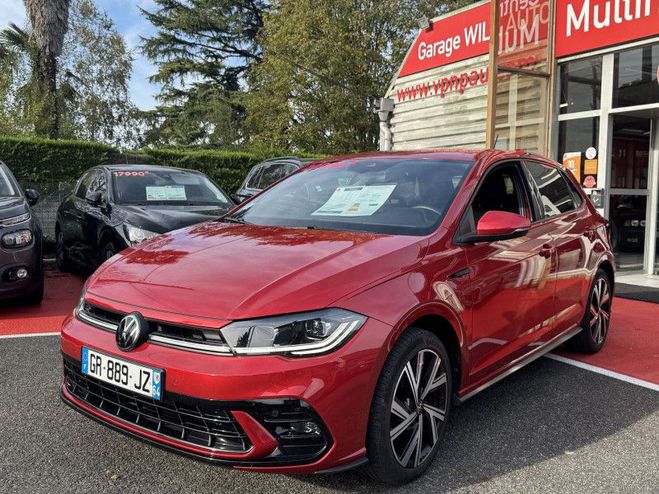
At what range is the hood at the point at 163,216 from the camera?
629cm

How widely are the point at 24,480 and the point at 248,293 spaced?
1365 millimetres

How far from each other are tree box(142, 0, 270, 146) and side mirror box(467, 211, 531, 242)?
2788 cm

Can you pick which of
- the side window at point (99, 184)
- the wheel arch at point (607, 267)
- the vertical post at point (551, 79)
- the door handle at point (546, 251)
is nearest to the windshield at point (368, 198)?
the door handle at point (546, 251)

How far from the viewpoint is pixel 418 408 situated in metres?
2.63

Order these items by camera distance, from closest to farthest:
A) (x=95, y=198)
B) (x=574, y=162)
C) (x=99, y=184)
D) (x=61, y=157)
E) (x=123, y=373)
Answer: (x=123, y=373)
(x=95, y=198)
(x=99, y=184)
(x=574, y=162)
(x=61, y=157)

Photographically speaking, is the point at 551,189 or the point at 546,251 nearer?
the point at 546,251

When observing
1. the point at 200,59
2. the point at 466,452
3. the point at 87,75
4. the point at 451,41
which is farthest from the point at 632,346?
the point at 200,59

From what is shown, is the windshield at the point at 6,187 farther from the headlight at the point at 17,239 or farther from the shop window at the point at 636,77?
the shop window at the point at 636,77

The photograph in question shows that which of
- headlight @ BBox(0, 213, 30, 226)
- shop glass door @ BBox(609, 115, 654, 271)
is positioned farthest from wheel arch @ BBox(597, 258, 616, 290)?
headlight @ BBox(0, 213, 30, 226)

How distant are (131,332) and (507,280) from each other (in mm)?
1992

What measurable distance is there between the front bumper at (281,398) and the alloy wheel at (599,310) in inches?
116

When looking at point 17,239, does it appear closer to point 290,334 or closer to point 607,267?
point 290,334

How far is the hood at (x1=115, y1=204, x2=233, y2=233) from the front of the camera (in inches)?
247

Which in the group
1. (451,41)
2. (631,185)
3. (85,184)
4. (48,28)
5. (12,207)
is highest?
(48,28)
